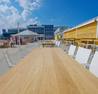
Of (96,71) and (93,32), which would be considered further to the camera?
(93,32)

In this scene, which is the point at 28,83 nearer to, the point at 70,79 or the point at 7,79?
the point at 7,79

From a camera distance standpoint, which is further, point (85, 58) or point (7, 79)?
point (85, 58)

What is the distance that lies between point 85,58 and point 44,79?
1563 mm

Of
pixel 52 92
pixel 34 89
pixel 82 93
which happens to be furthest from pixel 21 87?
pixel 82 93

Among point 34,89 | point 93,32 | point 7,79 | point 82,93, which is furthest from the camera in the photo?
point 93,32

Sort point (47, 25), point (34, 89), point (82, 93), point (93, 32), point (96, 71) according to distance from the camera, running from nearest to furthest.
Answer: point (82, 93), point (34, 89), point (96, 71), point (93, 32), point (47, 25)

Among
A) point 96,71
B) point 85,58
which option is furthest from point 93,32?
point 96,71

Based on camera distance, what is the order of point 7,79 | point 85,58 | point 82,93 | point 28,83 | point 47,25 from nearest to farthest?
1. point 82,93
2. point 28,83
3. point 7,79
4. point 85,58
5. point 47,25

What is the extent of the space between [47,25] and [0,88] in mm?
88820

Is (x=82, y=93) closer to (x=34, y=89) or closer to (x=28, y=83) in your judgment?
(x=34, y=89)

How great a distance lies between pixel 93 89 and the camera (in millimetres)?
1648

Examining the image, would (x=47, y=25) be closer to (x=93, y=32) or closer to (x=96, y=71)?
(x=93, y=32)

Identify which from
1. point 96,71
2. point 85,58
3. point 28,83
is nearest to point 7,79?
point 28,83

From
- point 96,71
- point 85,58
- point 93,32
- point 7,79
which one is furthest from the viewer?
point 93,32
